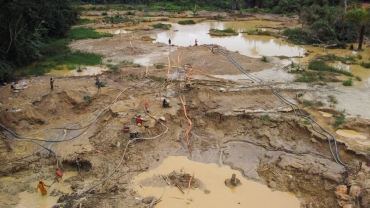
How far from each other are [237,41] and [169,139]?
56.9 ft

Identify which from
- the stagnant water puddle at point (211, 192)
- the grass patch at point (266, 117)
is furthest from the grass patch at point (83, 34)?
the stagnant water puddle at point (211, 192)

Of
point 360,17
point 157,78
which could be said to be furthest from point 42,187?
point 360,17

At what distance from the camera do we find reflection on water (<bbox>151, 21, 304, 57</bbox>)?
2167 centimetres

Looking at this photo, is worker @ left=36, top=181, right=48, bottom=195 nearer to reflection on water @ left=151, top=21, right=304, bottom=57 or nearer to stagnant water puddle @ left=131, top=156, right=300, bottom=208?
stagnant water puddle @ left=131, top=156, right=300, bottom=208

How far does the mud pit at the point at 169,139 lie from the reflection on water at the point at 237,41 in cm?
809

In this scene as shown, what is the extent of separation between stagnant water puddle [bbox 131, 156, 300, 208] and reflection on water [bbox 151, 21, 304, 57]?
13.7 meters

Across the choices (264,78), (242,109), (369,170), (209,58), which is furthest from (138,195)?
(209,58)

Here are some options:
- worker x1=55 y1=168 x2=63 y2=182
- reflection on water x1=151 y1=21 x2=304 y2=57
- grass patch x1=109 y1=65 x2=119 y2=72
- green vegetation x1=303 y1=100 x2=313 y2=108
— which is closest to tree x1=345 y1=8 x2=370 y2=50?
reflection on water x1=151 y1=21 x2=304 y2=57

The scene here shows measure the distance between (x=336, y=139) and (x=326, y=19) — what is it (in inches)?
759

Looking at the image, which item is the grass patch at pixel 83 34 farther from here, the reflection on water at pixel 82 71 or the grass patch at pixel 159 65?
the grass patch at pixel 159 65

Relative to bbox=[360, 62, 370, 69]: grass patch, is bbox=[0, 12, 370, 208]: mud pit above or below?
below

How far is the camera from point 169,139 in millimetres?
9852

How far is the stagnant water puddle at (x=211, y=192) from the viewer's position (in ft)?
25.1

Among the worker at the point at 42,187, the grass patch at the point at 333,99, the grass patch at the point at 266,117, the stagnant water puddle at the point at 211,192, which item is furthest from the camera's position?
the grass patch at the point at 333,99
